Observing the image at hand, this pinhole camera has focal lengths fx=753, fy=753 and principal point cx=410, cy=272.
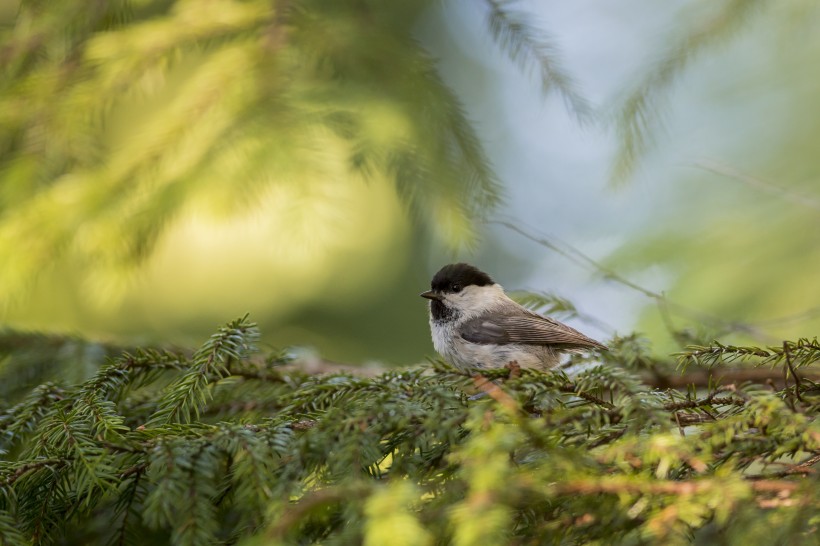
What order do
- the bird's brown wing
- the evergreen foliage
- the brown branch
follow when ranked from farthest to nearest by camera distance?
the bird's brown wing → the brown branch → the evergreen foliage

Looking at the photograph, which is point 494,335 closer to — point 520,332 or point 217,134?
point 520,332


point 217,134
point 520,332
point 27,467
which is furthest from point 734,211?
point 27,467

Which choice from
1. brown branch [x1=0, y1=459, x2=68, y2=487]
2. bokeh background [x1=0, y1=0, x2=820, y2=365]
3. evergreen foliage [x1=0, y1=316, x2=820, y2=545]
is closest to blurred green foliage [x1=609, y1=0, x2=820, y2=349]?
bokeh background [x1=0, y1=0, x2=820, y2=365]

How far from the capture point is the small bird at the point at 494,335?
247 cm

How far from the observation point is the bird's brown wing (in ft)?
7.94

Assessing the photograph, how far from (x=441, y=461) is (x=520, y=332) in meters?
1.34

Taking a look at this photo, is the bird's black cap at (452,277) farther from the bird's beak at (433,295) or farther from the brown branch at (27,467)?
the brown branch at (27,467)

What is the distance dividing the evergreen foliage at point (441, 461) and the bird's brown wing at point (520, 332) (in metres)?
0.87

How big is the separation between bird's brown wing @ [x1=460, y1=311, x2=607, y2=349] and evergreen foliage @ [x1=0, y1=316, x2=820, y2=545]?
87 centimetres

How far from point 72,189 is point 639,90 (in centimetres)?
180

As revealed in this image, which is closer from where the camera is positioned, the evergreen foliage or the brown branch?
the evergreen foliage

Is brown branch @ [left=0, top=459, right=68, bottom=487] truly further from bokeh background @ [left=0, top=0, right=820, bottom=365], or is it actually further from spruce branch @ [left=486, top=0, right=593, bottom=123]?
spruce branch @ [left=486, top=0, right=593, bottom=123]

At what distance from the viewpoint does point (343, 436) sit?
1.17 m

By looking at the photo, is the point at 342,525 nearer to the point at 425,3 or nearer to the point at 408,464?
the point at 408,464
